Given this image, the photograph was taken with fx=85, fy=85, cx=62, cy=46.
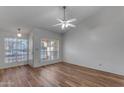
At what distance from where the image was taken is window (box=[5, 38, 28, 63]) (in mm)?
5067

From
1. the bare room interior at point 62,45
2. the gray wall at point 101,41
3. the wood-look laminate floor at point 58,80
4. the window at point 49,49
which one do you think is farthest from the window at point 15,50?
the gray wall at point 101,41

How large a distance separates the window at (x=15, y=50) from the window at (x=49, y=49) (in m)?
1.25

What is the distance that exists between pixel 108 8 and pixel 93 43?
189 centimetres

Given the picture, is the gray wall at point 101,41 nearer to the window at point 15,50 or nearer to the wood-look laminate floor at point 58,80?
the wood-look laminate floor at point 58,80

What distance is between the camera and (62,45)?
274 inches

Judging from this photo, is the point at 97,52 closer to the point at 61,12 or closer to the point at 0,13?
the point at 61,12

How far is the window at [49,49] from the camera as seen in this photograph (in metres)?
5.77

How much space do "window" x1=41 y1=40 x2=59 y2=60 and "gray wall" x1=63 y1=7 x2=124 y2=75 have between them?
1.35 m

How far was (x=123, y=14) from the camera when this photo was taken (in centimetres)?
373

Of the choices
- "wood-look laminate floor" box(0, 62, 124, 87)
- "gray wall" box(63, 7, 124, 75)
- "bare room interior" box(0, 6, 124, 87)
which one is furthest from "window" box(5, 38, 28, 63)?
"gray wall" box(63, 7, 124, 75)

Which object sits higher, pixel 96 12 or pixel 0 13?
pixel 96 12
